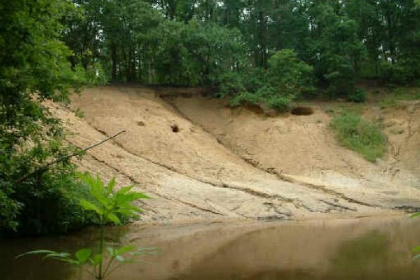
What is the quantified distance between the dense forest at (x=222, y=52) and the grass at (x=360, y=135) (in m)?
2.95

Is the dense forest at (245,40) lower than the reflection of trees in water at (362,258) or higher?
higher

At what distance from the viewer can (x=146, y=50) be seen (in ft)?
90.6

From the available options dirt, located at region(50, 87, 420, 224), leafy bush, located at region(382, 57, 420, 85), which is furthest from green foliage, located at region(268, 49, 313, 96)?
leafy bush, located at region(382, 57, 420, 85)

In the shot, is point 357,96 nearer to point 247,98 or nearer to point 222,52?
point 247,98

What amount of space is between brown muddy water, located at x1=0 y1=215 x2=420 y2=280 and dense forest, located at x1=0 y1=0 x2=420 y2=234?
1906mm

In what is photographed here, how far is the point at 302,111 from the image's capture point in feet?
90.0

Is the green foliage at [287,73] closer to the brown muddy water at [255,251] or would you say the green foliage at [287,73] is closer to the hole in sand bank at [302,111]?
the hole in sand bank at [302,111]

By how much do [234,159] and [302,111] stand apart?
6865 millimetres

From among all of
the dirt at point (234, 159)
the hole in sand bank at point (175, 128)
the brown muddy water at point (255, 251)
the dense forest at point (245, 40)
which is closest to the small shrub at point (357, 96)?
the dense forest at point (245, 40)

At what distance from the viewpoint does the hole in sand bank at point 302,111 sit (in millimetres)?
27234

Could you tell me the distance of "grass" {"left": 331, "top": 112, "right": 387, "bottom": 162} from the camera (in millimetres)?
23688

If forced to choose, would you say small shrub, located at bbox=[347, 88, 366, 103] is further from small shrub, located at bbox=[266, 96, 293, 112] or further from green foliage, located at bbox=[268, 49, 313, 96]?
small shrub, located at bbox=[266, 96, 293, 112]

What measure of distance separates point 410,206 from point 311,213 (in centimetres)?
403


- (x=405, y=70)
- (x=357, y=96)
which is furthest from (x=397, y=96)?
(x=357, y=96)
